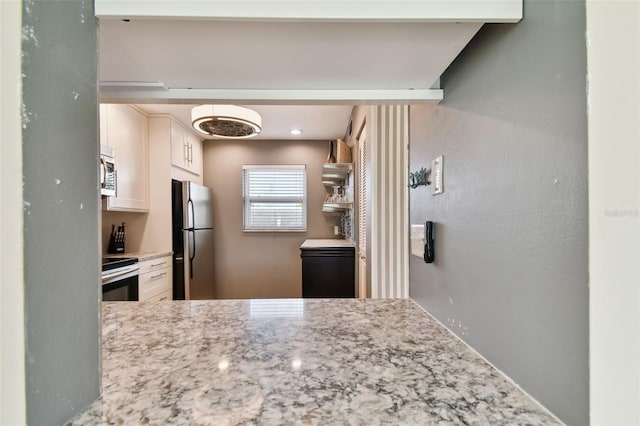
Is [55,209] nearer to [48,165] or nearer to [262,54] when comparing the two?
[48,165]

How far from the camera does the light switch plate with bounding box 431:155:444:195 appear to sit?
32.9 inches

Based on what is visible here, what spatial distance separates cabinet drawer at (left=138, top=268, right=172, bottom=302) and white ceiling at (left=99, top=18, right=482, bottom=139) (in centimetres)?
248

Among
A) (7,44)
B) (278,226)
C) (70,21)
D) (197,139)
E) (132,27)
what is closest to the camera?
(7,44)

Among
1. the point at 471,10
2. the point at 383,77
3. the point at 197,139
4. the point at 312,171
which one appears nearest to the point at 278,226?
the point at 312,171

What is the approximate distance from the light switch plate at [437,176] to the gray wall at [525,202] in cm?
4

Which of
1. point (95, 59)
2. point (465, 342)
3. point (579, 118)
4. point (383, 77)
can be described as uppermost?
point (383, 77)

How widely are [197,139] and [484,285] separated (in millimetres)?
4300

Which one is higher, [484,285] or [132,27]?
[132,27]

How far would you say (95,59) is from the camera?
0.49m

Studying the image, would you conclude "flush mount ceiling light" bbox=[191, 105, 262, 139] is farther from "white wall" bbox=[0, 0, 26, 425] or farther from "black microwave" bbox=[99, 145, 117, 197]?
"white wall" bbox=[0, 0, 26, 425]

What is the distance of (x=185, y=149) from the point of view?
3805 mm

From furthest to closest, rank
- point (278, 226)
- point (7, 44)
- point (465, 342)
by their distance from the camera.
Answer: point (278, 226) < point (465, 342) < point (7, 44)

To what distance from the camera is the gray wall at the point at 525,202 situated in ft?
1.34

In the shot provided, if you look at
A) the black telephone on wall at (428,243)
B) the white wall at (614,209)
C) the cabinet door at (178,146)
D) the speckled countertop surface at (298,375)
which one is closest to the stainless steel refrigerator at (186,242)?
the cabinet door at (178,146)
